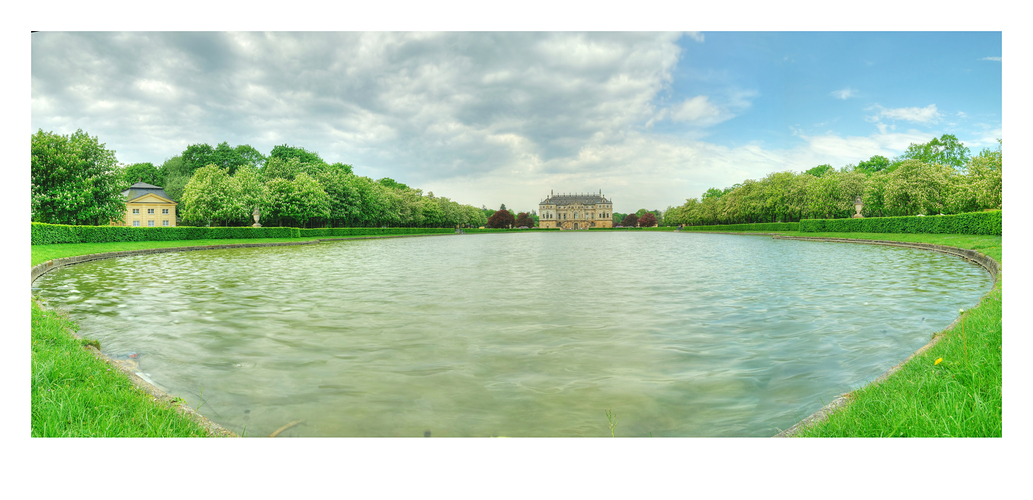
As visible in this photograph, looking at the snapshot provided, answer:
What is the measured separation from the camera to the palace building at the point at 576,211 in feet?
500

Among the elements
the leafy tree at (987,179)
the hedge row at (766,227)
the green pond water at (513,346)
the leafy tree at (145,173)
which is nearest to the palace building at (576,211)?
the hedge row at (766,227)

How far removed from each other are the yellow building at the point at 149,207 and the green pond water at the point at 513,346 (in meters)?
51.7

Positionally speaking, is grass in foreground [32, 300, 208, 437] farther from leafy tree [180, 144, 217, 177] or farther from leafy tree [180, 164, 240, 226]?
leafy tree [180, 144, 217, 177]

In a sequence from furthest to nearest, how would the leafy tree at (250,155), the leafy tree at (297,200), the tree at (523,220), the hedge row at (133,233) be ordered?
the tree at (523,220) < the leafy tree at (250,155) < the leafy tree at (297,200) < the hedge row at (133,233)

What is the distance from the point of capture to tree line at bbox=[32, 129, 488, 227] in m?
24.0

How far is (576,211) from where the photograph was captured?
152 m

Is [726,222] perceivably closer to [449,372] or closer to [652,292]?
[652,292]

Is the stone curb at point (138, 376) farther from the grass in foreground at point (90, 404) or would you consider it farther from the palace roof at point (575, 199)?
the palace roof at point (575, 199)

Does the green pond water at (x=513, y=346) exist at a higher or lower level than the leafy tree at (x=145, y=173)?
lower

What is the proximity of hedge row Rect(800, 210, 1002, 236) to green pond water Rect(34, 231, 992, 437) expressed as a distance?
49.6 feet

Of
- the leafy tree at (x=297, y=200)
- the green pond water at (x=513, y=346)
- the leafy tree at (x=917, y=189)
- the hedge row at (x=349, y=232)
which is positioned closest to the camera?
the green pond water at (x=513, y=346)

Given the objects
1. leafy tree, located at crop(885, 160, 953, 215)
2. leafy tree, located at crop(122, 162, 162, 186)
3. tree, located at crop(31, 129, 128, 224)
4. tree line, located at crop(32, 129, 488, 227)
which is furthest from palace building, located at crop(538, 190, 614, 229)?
tree, located at crop(31, 129, 128, 224)
